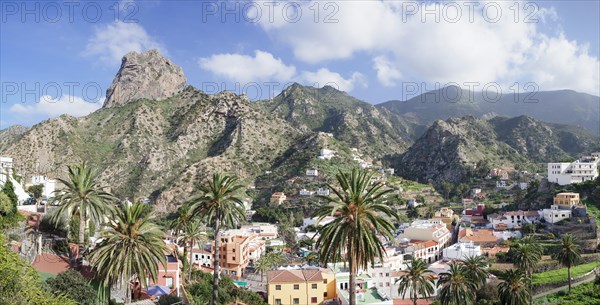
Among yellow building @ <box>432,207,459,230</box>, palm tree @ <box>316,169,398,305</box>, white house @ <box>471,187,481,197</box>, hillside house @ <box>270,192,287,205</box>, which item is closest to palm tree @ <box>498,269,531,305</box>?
palm tree @ <box>316,169,398,305</box>

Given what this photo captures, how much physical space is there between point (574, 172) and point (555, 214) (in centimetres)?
2759

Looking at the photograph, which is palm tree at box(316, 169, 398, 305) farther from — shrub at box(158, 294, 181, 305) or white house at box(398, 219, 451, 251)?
white house at box(398, 219, 451, 251)

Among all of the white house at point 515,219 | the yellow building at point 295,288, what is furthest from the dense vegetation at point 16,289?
the white house at point 515,219

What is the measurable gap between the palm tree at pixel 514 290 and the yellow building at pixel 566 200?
5484 centimetres

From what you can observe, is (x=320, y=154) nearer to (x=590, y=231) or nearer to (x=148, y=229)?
(x=590, y=231)

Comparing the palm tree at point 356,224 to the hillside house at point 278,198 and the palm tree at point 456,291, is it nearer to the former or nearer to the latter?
the palm tree at point 456,291

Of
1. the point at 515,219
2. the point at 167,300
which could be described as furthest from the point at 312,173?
the point at 167,300

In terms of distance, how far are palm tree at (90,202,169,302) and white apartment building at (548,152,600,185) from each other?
111 m

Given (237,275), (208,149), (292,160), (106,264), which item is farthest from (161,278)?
(208,149)

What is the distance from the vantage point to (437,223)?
3989 inches

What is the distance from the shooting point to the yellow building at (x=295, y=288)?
50219 millimetres

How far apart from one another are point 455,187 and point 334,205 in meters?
155

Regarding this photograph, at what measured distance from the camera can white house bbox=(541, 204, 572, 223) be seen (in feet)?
290

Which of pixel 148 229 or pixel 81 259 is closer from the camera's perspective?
pixel 148 229
